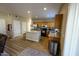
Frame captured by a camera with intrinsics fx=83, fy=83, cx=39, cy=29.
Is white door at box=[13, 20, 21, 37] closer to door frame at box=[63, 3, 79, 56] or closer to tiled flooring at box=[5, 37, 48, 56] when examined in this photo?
tiled flooring at box=[5, 37, 48, 56]

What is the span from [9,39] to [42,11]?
105cm

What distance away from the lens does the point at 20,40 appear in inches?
83.7

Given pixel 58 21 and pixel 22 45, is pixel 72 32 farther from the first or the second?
pixel 22 45

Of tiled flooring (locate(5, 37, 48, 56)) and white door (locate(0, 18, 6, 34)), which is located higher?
white door (locate(0, 18, 6, 34))

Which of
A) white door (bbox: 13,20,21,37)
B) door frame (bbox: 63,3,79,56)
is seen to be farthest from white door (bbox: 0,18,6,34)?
door frame (bbox: 63,3,79,56)

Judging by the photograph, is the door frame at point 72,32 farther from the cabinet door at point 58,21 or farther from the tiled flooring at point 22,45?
the tiled flooring at point 22,45

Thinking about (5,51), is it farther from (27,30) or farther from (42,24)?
(42,24)

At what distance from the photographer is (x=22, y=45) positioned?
2.13 meters

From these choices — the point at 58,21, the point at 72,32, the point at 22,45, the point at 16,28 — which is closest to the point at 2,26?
the point at 16,28

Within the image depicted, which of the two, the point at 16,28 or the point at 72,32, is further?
the point at 16,28

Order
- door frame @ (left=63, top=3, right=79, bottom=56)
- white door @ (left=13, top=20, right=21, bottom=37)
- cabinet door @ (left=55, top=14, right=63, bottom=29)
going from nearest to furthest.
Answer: door frame @ (left=63, top=3, right=79, bottom=56), cabinet door @ (left=55, top=14, right=63, bottom=29), white door @ (left=13, top=20, right=21, bottom=37)

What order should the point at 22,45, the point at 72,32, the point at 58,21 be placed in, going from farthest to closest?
the point at 22,45 < the point at 58,21 < the point at 72,32

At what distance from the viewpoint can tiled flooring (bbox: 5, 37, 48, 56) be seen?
2.02 meters

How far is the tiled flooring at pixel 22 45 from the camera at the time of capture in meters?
2.02
